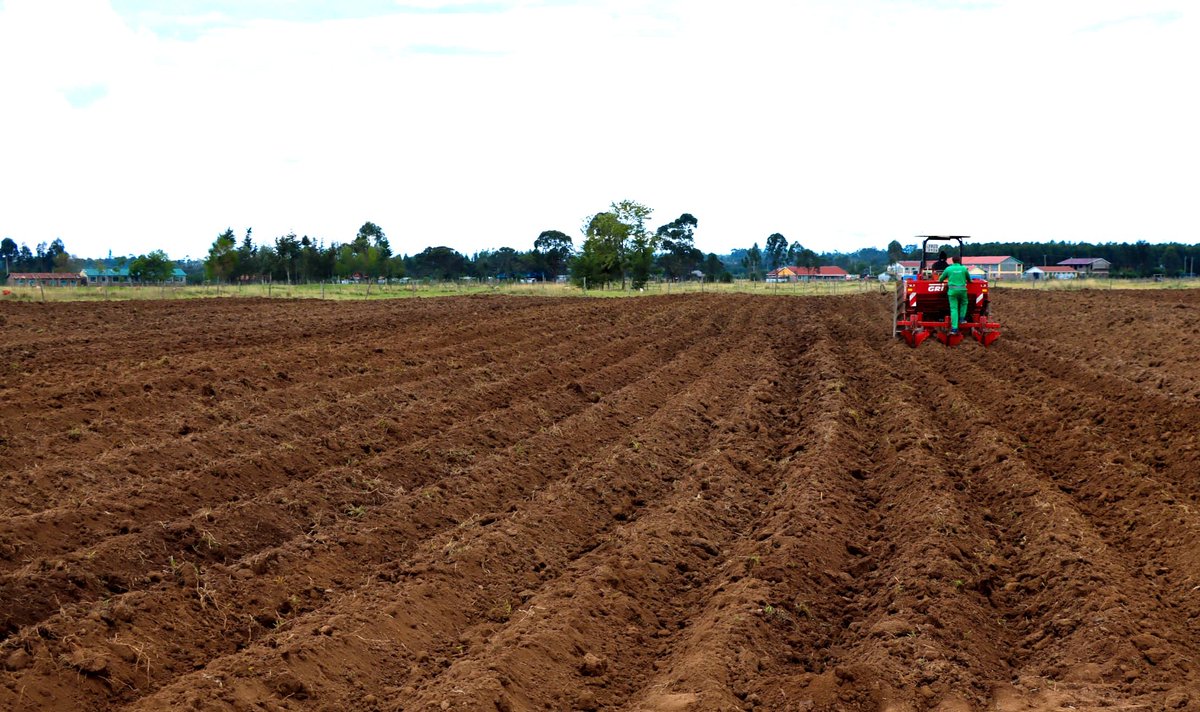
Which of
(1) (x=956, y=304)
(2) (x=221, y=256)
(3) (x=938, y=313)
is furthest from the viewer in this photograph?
(2) (x=221, y=256)

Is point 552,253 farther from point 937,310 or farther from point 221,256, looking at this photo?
point 937,310

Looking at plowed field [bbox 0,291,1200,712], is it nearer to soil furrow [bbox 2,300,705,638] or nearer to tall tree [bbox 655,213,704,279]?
soil furrow [bbox 2,300,705,638]

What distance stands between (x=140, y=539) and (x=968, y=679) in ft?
19.1

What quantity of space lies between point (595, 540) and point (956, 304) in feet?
48.2

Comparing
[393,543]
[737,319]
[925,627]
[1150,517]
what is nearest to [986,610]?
[925,627]

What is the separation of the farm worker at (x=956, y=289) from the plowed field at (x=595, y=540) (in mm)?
3824

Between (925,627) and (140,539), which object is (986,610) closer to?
(925,627)

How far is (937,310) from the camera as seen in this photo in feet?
71.6

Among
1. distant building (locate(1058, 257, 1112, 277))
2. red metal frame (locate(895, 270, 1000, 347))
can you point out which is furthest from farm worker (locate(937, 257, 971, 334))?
distant building (locate(1058, 257, 1112, 277))

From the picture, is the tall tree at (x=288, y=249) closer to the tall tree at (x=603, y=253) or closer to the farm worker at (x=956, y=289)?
the tall tree at (x=603, y=253)

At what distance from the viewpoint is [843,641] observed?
6211 millimetres

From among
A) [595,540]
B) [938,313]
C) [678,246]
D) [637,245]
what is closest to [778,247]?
[678,246]

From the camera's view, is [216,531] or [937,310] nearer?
[216,531]

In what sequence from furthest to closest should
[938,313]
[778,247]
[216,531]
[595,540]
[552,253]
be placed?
[778,247] → [552,253] → [938,313] → [595,540] → [216,531]
